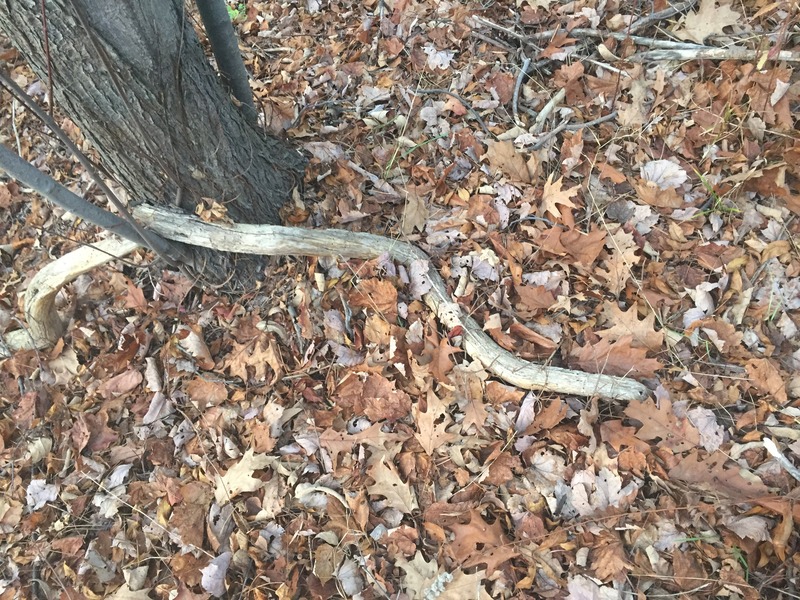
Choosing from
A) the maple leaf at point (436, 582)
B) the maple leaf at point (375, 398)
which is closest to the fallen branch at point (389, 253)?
the maple leaf at point (375, 398)

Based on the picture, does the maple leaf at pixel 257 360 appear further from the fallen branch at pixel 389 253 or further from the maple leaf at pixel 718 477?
the maple leaf at pixel 718 477

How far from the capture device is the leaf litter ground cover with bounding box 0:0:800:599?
2080 mm

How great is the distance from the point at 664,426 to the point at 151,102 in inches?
101

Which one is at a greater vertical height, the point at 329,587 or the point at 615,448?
the point at 615,448

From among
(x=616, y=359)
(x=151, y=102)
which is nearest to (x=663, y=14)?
(x=616, y=359)

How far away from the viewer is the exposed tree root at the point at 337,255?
2.29 m

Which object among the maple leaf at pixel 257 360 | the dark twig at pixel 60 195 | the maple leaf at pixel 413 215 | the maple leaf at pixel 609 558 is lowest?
the maple leaf at pixel 609 558

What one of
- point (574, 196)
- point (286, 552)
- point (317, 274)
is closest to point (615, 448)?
point (574, 196)

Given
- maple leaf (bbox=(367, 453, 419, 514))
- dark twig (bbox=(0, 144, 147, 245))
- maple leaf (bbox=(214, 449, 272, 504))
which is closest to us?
dark twig (bbox=(0, 144, 147, 245))

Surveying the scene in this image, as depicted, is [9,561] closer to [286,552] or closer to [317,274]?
[286,552]

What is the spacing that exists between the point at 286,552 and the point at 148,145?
6.18 ft

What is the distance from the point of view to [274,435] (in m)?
2.43

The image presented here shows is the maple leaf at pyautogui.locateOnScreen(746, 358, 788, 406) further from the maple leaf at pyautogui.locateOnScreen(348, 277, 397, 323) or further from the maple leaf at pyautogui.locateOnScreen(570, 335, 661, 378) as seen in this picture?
the maple leaf at pyautogui.locateOnScreen(348, 277, 397, 323)

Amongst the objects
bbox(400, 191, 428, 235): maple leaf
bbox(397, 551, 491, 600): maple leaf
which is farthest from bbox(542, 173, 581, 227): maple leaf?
bbox(397, 551, 491, 600): maple leaf
